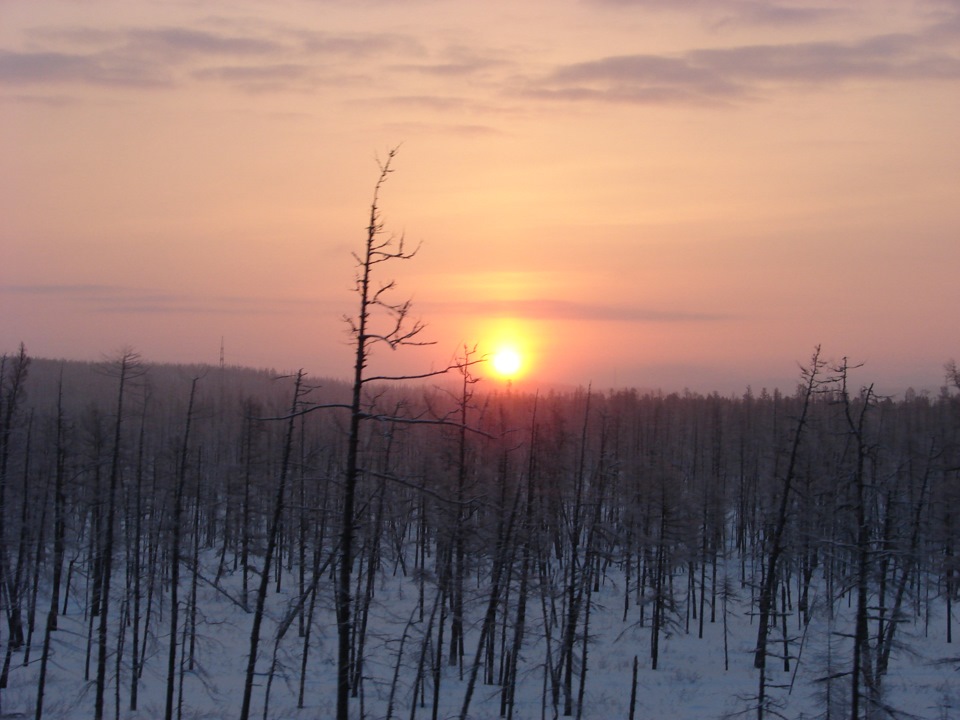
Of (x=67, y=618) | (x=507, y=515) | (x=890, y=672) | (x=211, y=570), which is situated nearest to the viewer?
(x=507, y=515)

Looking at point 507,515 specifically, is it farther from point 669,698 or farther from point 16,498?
point 16,498

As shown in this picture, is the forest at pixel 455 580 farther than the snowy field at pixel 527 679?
No

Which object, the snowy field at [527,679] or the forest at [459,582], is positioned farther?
the snowy field at [527,679]

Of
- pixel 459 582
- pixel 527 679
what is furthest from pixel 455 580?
pixel 527 679

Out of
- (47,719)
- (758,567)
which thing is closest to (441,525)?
(47,719)

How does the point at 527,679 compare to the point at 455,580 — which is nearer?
the point at 455,580

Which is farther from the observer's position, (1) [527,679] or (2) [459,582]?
(1) [527,679]

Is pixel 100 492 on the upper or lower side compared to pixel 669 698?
upper

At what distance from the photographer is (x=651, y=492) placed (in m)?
52.0

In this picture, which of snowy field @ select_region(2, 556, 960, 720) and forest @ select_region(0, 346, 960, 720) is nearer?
forest @ select_region(0, 346, 960, 720)

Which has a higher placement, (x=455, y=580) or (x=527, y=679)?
(x=455, y=580)

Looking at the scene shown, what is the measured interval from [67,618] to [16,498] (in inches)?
641

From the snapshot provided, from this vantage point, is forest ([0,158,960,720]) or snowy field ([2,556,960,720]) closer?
forest ([0,158,960,720])

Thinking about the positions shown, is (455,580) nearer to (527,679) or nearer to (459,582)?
(459,582)
